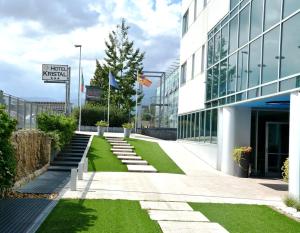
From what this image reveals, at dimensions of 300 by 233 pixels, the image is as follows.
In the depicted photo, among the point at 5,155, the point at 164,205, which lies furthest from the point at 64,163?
the point at 5,155

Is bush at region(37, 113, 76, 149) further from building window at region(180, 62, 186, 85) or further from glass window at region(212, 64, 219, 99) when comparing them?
building window at region(180, 62, 186, 85)

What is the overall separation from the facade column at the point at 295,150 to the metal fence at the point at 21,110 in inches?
305

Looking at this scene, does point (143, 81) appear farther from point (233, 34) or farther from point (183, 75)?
point (233, 34)

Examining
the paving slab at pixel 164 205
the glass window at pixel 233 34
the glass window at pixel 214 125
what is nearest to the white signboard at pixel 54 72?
the glass window at pixel 214 125

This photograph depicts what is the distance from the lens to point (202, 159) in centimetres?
2655

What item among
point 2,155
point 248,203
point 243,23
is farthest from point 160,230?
point 243,23

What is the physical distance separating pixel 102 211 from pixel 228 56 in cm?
1274

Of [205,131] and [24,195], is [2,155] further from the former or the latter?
[205,131]

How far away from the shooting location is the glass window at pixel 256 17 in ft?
57.7

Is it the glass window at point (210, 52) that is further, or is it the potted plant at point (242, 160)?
the glass window at point (210, 52)

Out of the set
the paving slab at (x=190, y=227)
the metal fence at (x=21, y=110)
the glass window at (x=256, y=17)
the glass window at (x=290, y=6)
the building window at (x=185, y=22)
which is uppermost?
the building window at (x=185, y=22)

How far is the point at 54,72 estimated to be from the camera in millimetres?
44812

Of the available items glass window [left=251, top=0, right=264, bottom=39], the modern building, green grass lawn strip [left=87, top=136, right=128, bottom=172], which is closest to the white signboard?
the modern building

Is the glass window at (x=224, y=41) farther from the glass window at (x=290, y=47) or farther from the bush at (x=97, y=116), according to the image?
the bush at (x=97, y=116)
